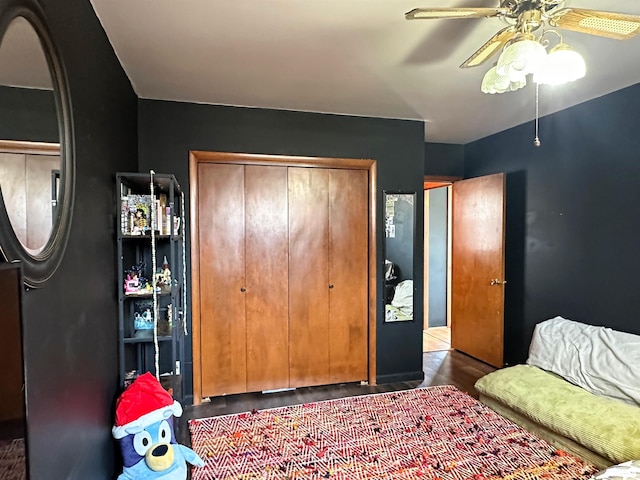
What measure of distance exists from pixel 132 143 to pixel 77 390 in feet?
6.36

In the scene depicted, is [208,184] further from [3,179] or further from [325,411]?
[3,179]

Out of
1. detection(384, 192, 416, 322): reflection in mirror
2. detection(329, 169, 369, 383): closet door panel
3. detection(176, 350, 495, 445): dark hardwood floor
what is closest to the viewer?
detection(176, 350, 495, 445): dark hardwood floor

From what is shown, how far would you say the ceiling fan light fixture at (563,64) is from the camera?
1622mm

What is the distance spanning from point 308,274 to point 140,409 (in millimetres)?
1930

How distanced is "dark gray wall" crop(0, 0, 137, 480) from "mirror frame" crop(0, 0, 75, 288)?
4cm

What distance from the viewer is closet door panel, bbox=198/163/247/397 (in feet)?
11.2

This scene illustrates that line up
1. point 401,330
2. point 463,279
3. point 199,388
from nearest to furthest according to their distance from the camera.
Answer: point 199,388 < point 401,330 < point 463,279

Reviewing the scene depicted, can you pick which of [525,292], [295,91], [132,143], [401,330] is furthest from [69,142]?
[525,292]

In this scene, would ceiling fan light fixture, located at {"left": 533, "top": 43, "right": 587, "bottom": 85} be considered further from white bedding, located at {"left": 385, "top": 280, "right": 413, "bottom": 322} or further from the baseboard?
the baseboard

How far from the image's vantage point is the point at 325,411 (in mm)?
3125

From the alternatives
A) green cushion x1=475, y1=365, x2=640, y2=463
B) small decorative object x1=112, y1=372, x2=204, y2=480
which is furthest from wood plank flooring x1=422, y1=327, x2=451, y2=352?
small decorative object x1=112, y1=372, x2=204, y2=480

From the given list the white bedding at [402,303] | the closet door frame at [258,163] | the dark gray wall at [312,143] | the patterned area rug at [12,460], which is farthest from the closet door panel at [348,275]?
the patterned area rug at [12,460]

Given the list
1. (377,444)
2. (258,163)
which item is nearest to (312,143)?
(258,163)

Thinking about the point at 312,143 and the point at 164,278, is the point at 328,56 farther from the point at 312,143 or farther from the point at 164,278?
the point at 164,278
